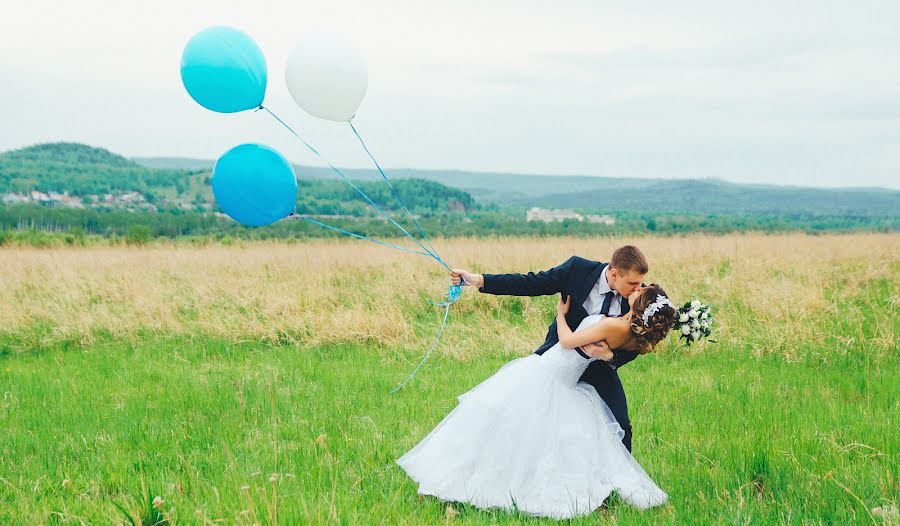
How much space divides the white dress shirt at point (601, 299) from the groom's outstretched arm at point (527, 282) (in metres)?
0.18

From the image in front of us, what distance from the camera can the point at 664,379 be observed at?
6898mm

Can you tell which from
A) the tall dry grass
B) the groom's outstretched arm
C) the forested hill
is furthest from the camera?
the forested hill

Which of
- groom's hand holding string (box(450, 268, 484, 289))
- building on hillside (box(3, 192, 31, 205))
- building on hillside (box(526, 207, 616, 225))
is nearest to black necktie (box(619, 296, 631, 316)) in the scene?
groom's hand holding string (box(450, 268, 484, 289))

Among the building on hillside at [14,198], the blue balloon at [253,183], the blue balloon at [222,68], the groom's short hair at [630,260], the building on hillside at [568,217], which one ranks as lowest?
the building on hillside at [14,198]

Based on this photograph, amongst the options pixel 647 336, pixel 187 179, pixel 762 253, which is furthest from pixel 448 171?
pixel 647 336

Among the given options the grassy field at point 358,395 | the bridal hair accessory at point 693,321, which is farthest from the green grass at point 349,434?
the bridal hair accessory at point 693,321

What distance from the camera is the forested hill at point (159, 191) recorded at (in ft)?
297

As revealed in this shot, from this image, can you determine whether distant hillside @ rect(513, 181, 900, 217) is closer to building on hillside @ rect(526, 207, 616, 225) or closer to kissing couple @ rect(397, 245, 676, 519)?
building on hillside @ rect(526, 207, 616, 225)

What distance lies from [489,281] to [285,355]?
4.44 metres

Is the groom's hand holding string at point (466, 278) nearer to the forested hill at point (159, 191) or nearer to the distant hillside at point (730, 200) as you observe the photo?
the forested hill at point (159, 191)

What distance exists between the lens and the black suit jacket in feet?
13.6

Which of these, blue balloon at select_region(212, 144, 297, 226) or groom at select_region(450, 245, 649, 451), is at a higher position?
blue balloon at select_region(212, 144, 297, 226)

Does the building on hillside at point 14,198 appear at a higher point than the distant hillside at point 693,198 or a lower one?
lower

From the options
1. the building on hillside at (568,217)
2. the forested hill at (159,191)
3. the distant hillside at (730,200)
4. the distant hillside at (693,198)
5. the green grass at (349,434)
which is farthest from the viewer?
the distant hillside at (693,198)
